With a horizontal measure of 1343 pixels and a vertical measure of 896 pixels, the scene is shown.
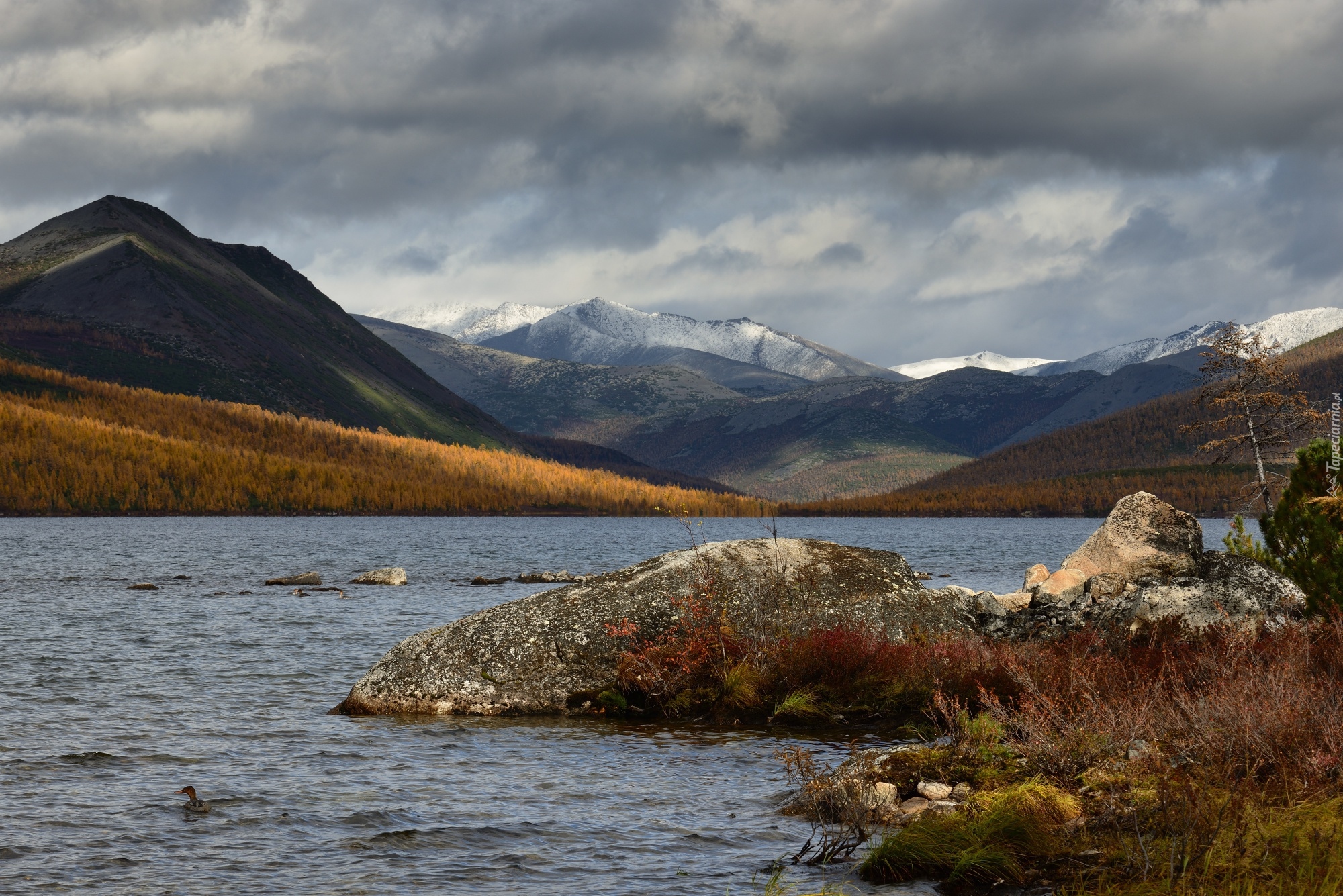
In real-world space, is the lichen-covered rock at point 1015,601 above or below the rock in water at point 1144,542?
below

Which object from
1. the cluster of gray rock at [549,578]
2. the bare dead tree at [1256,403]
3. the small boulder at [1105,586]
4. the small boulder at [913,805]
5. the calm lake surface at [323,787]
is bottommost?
the cluster of gray rock at [549,578]

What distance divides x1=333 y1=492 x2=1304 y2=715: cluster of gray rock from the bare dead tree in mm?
13451

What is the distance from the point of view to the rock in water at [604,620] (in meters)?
19.6

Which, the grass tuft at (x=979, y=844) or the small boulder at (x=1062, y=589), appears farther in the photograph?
the small boulder at (x=1062, y=589)

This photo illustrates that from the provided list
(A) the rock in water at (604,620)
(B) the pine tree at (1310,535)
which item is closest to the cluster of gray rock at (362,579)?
(A) the rock in water at (604,620)

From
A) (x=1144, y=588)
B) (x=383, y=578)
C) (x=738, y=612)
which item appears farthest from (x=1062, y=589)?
(x=383, y=578)

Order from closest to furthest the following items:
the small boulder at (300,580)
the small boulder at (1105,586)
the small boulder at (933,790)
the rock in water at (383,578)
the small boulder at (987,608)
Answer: the small boulder at (933,790) < the small boulder at (1105,586) < the small boulder at (987,608) < the small boulder at (300,580) < the rock in water at (383,578)

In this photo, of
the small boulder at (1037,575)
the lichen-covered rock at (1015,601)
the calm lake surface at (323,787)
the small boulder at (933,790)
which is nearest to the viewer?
the calm lake surface at (323,787)

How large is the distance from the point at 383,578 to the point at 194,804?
52345 millimetres

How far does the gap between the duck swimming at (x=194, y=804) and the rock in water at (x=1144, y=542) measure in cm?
2001

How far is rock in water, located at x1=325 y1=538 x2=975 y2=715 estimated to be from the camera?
19.6 m

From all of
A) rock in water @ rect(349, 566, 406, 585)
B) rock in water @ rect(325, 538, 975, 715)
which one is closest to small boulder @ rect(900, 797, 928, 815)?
rock in water @ rect(325, 538, 975, 715)

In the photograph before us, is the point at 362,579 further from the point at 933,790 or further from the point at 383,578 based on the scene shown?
the point at 933,790

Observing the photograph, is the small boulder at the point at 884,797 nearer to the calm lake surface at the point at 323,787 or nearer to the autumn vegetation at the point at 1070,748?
the autumn vegetation at the point at 1070,748
